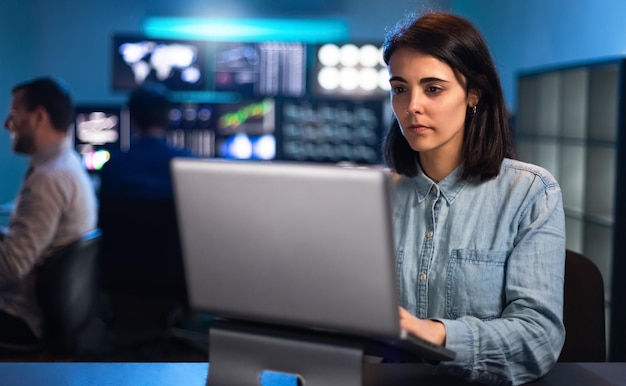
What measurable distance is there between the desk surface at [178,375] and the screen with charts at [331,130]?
3952mm

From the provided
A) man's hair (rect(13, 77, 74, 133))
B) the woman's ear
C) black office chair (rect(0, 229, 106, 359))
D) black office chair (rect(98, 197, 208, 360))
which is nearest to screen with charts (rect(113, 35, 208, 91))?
black office chair (rect(98, 197, 208, 360))

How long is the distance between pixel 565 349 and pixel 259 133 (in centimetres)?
386

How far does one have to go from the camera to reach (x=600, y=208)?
11.2 ft

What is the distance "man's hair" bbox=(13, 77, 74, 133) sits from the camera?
295cm

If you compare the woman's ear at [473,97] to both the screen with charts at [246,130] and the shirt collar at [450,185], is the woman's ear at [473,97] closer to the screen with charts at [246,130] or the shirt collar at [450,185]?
the shirt collar at [450,185]

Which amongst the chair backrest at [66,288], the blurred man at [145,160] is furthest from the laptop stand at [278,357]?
the blurred man at [145,160]

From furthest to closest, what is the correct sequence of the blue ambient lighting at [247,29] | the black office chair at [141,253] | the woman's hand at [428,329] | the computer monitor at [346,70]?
the blue ambient lighting at [247,29]
the computer monitor at [346,70]
the black office chair at [141,253]
the woman's hand at [428,329]

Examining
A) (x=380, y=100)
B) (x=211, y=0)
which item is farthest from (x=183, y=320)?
(x=211, y=0)

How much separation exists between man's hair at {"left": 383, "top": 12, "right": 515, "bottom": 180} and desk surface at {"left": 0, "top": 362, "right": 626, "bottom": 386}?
391mm

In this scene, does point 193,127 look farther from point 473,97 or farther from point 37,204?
point 473,97

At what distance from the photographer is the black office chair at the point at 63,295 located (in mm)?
2541

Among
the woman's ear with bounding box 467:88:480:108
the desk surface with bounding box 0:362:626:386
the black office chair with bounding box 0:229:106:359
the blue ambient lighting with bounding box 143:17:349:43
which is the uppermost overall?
the blue ambient lighting with bounding box 143:17:349:43

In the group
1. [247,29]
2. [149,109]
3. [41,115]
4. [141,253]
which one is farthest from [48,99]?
[247,29]

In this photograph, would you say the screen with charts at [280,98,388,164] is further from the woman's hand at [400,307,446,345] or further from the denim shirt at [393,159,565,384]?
the woman's hand at [400,307,446,345]
